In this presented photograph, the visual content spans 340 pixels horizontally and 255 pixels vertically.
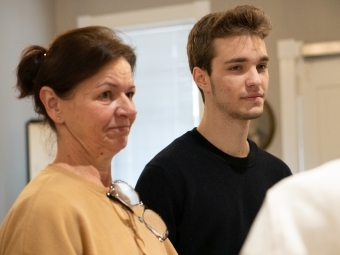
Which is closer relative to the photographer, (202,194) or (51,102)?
(51,102)

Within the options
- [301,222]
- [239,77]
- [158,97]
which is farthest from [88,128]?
[158,97]

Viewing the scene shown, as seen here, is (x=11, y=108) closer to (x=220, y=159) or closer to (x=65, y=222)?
(x=220, y=159)

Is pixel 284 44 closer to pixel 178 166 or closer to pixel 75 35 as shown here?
pixel 178 166

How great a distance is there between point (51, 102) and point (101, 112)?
0.11m

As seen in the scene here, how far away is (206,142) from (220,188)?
0.15 metres

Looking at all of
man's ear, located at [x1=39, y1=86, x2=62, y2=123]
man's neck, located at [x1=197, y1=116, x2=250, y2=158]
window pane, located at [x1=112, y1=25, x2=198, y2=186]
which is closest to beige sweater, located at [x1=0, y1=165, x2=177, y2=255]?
man's ear, located at [x1=39, y1=86, x2=62, y2=123]

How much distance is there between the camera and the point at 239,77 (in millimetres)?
1458

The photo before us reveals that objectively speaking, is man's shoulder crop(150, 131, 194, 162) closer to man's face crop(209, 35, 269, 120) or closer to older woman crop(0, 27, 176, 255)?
man's face crop(209, 35, 269, 120)

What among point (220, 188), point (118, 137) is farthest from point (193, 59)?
point (118, 137)

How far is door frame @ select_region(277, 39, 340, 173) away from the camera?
3156 mm

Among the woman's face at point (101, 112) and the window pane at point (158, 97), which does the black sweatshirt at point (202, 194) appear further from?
the window pane at point (158, 97)

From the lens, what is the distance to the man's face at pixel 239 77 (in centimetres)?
144

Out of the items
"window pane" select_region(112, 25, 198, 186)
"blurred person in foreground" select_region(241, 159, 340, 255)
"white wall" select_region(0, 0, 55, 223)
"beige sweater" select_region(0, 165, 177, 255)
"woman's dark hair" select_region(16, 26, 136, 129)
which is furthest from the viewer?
"window pane" select_region(112, 25, 198, 186)

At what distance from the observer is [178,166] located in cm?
142
